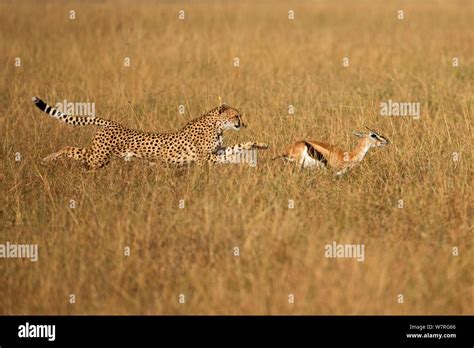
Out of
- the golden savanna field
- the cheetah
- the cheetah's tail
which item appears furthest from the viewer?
the cheetah's tail

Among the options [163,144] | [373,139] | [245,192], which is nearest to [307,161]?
[373,139]

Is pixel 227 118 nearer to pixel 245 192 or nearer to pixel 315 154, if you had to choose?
pixel 315 154

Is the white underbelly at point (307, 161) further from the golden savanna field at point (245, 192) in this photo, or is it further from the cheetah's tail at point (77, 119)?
the cheetah's tail at point (77, 119)

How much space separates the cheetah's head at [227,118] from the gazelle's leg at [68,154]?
1.37m

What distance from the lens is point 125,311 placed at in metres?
5.11

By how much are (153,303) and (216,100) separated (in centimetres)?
555

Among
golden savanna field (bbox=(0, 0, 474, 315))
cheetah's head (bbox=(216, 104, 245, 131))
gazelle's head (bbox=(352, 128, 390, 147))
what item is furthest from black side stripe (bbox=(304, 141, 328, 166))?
cheetah's head (bbox=(216, 104, 245, 131))

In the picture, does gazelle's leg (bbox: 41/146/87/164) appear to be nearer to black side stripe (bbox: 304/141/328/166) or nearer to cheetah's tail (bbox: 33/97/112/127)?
cheetah's tail (bbox: 33/97/112/127)

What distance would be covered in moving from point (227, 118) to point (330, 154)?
3.65 feet

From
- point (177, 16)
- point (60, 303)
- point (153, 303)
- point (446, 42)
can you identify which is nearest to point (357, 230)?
point (153, 303)

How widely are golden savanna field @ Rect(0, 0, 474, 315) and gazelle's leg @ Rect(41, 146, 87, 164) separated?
0.11 metres

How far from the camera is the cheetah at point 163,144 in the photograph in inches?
306

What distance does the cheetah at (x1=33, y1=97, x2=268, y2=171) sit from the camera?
7.78 m

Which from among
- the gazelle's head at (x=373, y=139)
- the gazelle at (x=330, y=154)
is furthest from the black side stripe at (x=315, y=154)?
the gazelle's head at (x=373, y=139)
